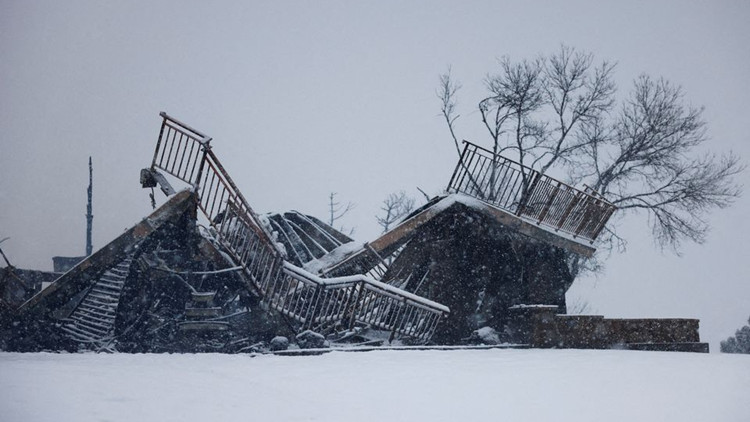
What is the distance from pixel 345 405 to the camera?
5977 mm

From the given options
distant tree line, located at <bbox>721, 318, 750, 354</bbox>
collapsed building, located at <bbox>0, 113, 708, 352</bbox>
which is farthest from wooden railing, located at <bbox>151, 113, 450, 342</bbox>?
distant tree line, located at <bbox>721, 318, 750, 354</bbox>

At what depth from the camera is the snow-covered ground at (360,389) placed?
18.0ft

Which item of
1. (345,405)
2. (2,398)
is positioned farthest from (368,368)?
(2,398)

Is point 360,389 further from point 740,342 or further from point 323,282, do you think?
point 740,342

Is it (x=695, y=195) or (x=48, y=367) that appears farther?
(x=695, y=195)

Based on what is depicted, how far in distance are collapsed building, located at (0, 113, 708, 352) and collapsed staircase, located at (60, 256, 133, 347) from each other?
5 cm

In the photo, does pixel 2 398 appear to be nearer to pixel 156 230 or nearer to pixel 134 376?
pixel 134 376

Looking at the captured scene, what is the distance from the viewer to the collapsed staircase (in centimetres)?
1159

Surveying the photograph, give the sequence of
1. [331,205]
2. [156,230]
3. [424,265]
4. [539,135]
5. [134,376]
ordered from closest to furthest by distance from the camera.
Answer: [134,376] < [156,230] < [424,265] < [539,135] < [331,205]

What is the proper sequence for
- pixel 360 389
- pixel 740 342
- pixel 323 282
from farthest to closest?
pixel 740 342
pixel 323 282
pixel 360 389

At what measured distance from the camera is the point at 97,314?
12.8 m

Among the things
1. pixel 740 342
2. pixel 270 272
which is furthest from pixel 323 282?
pixel 740 342

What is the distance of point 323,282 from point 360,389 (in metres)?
5.24

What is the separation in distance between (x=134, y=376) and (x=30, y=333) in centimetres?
515
